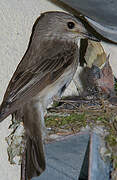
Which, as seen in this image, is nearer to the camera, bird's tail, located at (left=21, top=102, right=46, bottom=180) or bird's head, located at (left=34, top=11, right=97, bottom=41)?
bird's tail, located at (left=21, top=102, right=46, bottom=180)

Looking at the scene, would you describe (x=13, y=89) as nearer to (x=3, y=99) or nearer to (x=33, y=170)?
(x=3, y=99)

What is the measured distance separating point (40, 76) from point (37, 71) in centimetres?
6

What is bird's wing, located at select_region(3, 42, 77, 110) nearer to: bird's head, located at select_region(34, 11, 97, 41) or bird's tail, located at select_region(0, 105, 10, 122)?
bird's tail, located at select_region(0, 105, 10, 122)

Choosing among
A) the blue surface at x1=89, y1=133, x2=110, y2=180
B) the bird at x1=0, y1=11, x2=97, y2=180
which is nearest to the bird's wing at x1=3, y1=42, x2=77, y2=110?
the bird at x1=0, y1=11, x2=97, y2=180

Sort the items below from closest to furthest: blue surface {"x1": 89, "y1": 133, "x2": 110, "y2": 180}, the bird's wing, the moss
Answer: blue surface {"x1": 89, "y1": 133, "x2": 110, "y2": 180} → the moss → the bird's wing

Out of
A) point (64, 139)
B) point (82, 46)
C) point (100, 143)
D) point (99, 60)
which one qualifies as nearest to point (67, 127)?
point (64, 139)

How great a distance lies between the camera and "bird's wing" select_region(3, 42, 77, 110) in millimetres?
3316

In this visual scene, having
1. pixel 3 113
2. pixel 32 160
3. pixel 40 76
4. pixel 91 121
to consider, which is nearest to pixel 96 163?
pixel 91 121

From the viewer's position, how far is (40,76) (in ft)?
11.4

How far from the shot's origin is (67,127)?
317cm

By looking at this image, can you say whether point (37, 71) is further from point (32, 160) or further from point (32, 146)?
point (32, 160)

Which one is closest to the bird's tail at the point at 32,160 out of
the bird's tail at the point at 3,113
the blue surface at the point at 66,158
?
the blue surface at the point at 66,158

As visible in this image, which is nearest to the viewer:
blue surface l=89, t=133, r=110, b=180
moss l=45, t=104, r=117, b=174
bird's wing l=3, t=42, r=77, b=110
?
blue surface l=89, t=133, r=110, b=180

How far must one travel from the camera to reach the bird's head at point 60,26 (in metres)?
4.06
